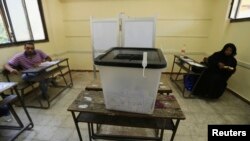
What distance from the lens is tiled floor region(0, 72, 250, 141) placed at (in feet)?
6.13

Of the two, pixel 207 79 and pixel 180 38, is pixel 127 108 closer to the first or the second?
pixel 207 79

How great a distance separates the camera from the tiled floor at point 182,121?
6.13ft

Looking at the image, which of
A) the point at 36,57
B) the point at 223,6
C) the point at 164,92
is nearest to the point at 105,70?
the point at 164,92

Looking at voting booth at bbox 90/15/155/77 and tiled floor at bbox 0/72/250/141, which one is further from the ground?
voting booth at bbox 90/15/155/77

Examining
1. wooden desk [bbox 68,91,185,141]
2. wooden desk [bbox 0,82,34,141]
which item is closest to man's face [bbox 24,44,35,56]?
wooden desk [bbox 0,82,34,141]

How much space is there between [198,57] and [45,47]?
12.9ft

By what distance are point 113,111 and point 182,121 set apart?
4.75 ft

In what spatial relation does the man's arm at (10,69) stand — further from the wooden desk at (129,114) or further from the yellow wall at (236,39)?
the yellow wall at (236,39)

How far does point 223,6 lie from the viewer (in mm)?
3260

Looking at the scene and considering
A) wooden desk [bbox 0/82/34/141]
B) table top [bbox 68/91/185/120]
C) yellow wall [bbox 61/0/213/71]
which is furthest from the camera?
yellow wall [bbox 61/0/213/71]

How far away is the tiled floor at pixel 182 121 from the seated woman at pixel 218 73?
191 millimetres

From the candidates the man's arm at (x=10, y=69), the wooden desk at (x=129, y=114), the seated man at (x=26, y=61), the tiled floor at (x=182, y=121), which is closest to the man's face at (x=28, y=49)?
the seated man at (x=26, y=61)

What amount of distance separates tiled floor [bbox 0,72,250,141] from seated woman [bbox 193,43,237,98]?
0.63ft

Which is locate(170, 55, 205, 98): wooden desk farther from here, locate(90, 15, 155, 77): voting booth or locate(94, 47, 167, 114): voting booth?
locate(94, 47, 167, 114): voting booth
